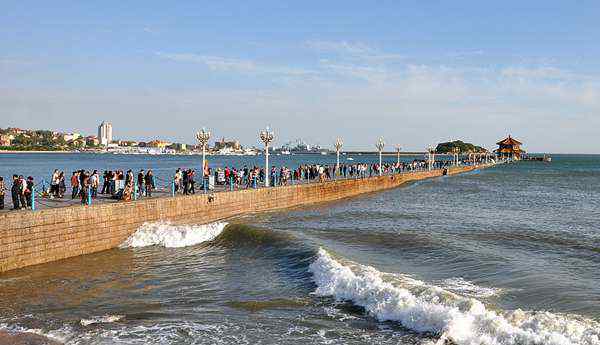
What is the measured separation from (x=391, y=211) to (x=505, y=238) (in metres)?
10.5

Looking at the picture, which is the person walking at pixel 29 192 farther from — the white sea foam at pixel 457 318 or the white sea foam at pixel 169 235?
the white sea foam at pixel 457 318

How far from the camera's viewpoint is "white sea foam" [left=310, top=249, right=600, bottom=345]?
8.95 metres

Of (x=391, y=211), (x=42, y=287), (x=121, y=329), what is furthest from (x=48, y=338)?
(x=391, y=211)

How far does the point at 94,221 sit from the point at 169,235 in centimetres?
283

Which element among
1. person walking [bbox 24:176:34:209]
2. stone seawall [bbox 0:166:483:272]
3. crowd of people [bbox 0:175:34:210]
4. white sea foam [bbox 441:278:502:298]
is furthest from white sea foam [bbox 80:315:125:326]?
person walking [bbox 24:176:34:209]

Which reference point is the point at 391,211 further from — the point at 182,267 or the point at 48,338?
the point at 48,338

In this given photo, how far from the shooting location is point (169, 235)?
18.9m

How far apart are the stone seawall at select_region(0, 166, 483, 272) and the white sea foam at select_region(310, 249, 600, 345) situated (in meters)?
7.63

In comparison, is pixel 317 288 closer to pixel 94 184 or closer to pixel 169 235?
pixel 169 235

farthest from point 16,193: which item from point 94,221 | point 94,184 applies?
point 94,184

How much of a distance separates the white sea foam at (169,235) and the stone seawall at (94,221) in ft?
0.82

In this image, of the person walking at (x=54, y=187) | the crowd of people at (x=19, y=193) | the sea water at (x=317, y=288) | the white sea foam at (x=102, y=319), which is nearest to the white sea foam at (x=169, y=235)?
the sea water at (x=317, y=288)

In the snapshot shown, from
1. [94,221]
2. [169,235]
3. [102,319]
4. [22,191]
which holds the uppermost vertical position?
[22,191]

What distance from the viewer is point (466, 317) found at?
9.57 meters
